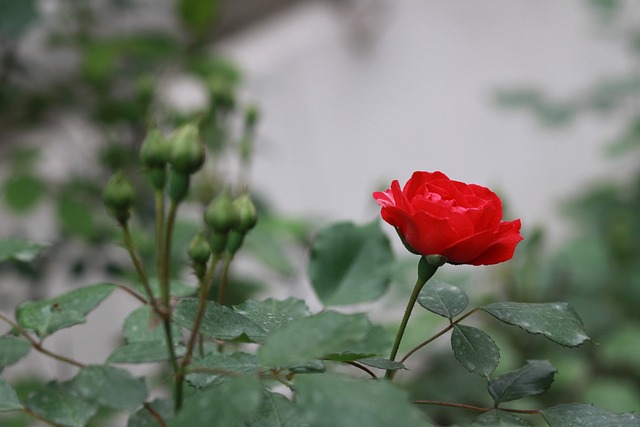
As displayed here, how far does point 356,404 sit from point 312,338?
0.11ft

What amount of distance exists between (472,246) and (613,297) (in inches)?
51.5

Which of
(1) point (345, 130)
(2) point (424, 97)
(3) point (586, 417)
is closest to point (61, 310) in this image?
(3) point (586, 417)

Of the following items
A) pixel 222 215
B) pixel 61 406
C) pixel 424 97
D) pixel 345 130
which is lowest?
pixel 345 130

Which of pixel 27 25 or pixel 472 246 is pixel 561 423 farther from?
pixel 27 25

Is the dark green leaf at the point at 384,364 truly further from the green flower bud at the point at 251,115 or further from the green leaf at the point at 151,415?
the green flower bud at the point at 251,115

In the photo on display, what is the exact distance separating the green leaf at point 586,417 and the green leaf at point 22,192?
79cm

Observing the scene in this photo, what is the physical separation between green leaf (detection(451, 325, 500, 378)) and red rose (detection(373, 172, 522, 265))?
0.11ft

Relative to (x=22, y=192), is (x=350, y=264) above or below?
above

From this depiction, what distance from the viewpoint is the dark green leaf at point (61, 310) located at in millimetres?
342

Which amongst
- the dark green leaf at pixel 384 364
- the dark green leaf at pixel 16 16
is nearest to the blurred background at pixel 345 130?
the dark green leaf at pixel 16 16

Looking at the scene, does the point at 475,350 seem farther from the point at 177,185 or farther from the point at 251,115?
the point at 251,115

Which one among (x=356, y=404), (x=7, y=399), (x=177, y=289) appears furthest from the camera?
(x=177, y=289)

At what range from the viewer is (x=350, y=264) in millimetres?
464

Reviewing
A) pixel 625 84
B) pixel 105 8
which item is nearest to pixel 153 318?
pixel 105 8
